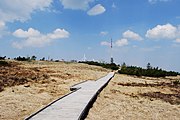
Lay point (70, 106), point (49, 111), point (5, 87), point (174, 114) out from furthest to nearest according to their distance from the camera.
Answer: point (5, 87), point (174, 114), point (70, 106), point (49, 111)

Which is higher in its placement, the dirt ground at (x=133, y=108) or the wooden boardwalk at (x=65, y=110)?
the wooden boardwalk at (x=65, y=110)

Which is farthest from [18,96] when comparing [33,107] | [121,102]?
[121,102]

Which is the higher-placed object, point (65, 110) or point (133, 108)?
point (65, 110)

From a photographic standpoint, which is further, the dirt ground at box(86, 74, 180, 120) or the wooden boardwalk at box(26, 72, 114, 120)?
the dirt ground at box(86, 74, 180, 120)

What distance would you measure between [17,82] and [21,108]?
6.77 meters

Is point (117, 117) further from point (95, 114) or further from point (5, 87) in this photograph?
point (5, 87)

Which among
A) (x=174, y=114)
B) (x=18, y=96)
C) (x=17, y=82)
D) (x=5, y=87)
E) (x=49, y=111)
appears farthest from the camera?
(x=17, y=82)

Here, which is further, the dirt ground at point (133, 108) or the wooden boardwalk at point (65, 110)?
the dirt ground at point (133, 108)

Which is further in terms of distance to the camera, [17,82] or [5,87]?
[17,82]

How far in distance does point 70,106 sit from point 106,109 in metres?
2.14

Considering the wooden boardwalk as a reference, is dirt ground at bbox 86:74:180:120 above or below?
below

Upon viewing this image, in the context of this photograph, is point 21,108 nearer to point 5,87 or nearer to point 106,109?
point 106,109

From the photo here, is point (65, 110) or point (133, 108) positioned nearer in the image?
point (65, 110)

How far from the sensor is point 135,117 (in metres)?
11.3
